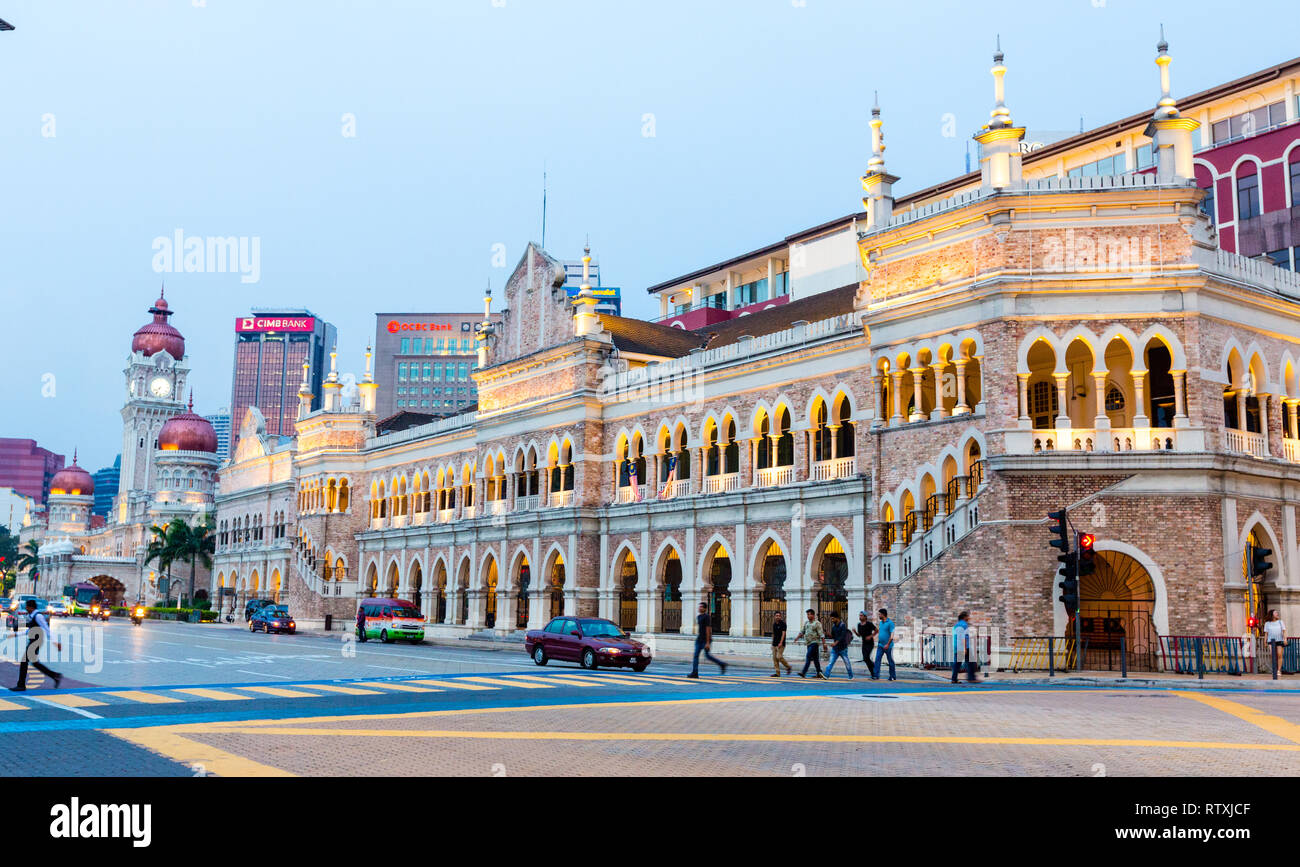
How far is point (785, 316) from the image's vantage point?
4931cm

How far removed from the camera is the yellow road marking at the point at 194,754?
396 inches

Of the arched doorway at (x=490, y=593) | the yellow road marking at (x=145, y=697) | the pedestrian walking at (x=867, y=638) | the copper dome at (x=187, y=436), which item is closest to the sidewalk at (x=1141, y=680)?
the pedestrian walking at (x=867, y=638)

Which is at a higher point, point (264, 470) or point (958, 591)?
point (264, 470)

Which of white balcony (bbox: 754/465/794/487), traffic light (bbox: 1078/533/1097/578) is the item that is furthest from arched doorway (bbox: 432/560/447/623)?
traffic light (bbox: 1078/533/1097/578)

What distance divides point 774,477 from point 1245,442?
14.0 metres

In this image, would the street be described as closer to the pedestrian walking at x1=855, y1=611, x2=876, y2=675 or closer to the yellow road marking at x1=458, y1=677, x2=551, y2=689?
the yellow road marking at x1=458, y1=677, x2=551, y2=689

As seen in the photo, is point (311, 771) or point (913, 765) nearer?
point (311, 771)

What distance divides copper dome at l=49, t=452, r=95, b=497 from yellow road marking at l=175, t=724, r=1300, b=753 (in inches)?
5426

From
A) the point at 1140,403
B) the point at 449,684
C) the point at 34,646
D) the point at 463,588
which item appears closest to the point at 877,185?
the point at 1140,403

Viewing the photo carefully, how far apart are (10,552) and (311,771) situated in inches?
7146

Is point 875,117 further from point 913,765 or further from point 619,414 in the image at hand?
point 913,765

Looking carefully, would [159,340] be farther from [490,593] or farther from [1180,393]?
[1180,393]

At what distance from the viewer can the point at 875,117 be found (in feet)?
113
